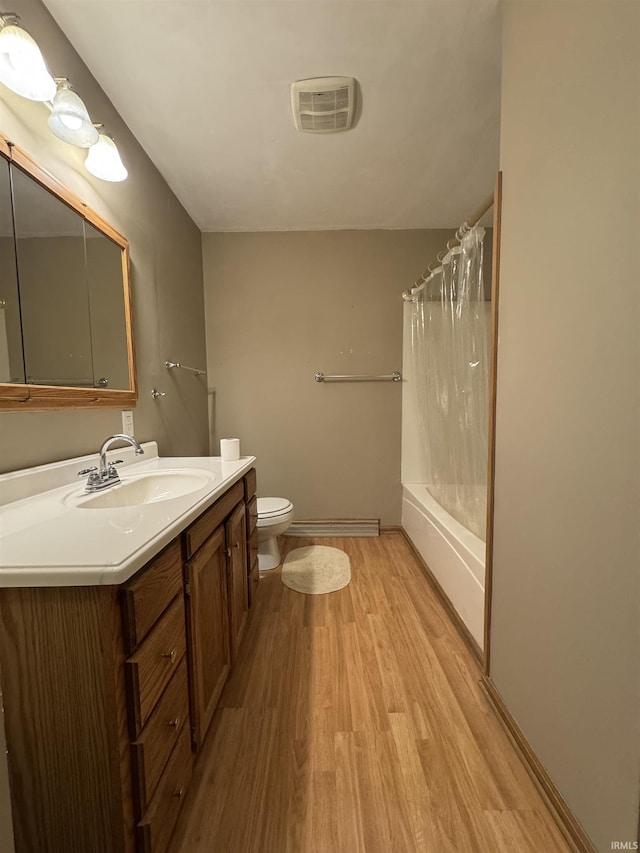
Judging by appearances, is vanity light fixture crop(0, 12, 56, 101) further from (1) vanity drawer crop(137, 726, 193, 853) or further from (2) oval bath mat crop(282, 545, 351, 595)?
(2) oval bath mat crop(282, 545, 351, 595)

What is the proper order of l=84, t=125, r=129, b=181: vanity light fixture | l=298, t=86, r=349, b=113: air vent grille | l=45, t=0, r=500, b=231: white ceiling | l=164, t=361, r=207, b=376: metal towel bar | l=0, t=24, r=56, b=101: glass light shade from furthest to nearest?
l=164, t=361, r=207, b=376: metal towel bar → l=298, t=86, r=349, b=113: air vent grille → l=84, t=125, r=129, b=181: vanity light fixture → l=45, t=0, r=500, b=231: white ceiling → l=0, t=24, r=56, b=101: glass light shade

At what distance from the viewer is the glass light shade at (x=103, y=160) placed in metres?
1.25

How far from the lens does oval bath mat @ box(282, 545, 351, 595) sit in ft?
6.44

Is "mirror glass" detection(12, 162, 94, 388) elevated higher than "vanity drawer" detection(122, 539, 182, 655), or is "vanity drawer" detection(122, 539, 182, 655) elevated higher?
"mirror glass" detection(12, 162, 94, 388)

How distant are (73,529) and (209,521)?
1.17ft

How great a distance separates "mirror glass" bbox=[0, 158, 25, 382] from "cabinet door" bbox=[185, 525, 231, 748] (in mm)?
742

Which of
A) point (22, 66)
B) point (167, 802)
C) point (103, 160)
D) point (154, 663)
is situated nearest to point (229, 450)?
point (154, 663)

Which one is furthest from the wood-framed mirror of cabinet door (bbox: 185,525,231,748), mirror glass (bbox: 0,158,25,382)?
cabinet door (bbox: 185,525,231,748)

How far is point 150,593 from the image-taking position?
71 cm

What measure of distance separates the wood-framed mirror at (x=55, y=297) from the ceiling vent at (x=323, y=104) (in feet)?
3.08

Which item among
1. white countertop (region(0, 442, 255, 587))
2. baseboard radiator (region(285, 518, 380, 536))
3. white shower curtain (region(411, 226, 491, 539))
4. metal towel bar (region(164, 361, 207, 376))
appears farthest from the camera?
baseboard radiator (region(285, 518, 380, 536))

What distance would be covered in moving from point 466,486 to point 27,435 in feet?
6.00

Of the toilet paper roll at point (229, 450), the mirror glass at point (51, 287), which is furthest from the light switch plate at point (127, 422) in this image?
the toilet paper roll at point (229, 450)

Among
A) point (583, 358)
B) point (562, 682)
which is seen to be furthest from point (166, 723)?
point (583, 358)
